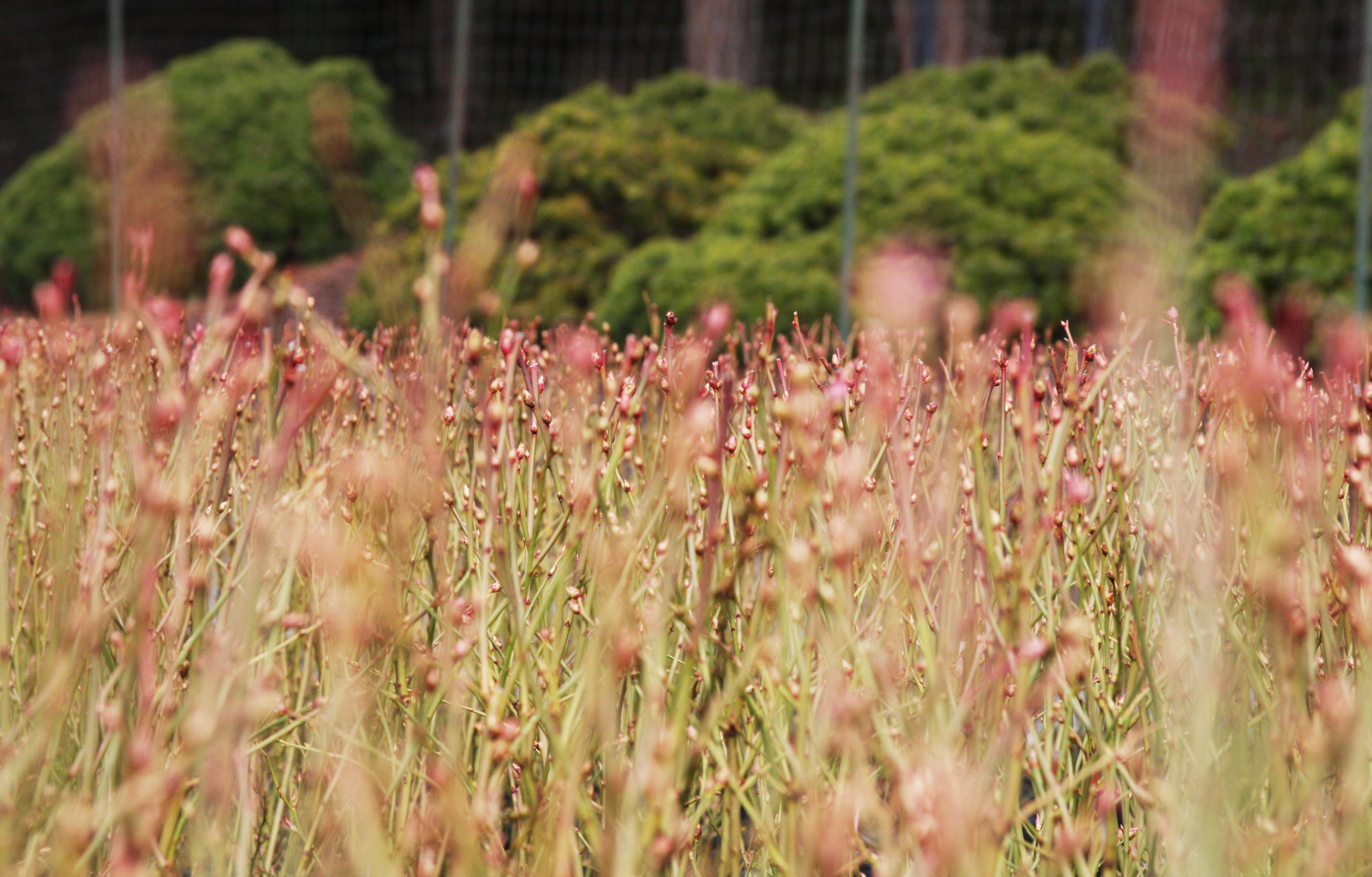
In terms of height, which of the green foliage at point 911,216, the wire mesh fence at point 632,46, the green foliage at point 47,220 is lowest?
the green foliage at point 47,220

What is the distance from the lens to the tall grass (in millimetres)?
1127

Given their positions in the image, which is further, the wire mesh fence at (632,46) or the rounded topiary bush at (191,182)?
the wire mesh fence at (632,46)

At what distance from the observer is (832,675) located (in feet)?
3.47

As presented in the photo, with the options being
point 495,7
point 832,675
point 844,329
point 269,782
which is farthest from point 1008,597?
point 495,7

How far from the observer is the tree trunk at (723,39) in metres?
13.0

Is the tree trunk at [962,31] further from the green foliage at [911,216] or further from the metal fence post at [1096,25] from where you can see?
the green foliage at [911,216]

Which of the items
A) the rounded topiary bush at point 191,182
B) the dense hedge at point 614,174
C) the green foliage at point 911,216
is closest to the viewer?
the green foliage at point 911,216

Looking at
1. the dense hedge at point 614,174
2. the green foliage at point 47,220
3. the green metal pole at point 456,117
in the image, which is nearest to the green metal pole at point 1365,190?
the dense hedge at point 614,174

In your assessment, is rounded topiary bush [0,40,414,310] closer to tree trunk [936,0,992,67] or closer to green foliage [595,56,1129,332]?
green foliage [595,56,1129,332]

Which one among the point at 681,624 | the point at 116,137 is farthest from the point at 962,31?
the point at 681,624

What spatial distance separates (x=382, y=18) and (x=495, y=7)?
2.31 metres

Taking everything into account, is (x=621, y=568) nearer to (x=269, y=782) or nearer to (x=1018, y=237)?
(x=269, y=782)

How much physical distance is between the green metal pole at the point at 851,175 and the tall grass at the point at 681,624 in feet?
12.6

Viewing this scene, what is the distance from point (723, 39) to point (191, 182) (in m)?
5.41
